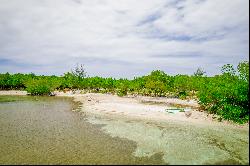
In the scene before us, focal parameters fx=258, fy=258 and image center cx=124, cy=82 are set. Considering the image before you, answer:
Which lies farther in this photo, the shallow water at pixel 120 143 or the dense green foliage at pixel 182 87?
the dense green foliage at pixel 182 87

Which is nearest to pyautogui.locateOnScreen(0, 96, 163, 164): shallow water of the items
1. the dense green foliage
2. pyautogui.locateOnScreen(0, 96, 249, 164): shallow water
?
pyautogui.locateOnScreen(0, 96, 249, 164): shallow water

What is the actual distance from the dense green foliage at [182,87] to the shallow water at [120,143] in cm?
333

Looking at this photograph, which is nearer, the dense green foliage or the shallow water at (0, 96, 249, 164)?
the shallow water at (0, 96, 249, 164)

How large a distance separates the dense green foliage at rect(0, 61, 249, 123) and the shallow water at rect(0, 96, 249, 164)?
3.33 m

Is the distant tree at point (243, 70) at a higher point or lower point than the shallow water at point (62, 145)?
higher

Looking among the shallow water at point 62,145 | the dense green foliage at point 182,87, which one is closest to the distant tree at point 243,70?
the dense green foliage at point 182,87

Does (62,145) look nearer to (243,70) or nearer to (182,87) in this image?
(243,70)

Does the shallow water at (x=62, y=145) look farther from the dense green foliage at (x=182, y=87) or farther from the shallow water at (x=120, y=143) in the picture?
the dense green foliage at (x=182, y=87)

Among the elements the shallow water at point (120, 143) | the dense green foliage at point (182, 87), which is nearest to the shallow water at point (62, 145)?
the shallow water at point (120, 143)

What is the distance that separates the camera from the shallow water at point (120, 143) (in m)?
12.2

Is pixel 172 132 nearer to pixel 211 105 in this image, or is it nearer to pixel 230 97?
pixel 230 97

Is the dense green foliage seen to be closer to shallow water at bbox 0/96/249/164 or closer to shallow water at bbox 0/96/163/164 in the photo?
shallow water at bbox 0/96/249/164

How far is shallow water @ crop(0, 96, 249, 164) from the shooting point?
40.0ft

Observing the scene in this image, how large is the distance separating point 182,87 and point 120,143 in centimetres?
3899
